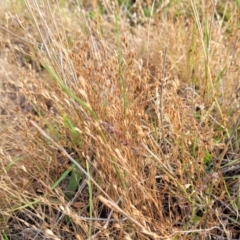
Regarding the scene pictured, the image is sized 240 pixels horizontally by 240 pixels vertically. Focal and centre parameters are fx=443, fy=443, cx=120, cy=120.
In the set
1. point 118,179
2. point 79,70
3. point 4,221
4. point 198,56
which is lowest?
point 4,221

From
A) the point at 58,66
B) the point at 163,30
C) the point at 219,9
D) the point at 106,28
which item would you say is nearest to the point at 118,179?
the point at 58,66

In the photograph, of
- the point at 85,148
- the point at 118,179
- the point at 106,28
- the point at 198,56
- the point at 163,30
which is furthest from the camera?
the point at 106,28

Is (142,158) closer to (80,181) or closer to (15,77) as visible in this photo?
(80,181)

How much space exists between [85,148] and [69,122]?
0.30 ft

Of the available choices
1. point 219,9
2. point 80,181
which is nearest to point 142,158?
point 80,181

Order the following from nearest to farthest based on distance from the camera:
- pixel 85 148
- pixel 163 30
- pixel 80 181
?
pixel 85 148 → pixel 80 181 → pixel 163 30

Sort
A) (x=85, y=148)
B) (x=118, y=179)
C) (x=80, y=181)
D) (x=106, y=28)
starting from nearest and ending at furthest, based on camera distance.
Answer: (x=118, y=179), (x=85, y=148), (x=80, y=181), (x=106, y=28)

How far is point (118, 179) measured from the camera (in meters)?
1.20

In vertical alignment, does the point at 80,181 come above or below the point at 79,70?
below

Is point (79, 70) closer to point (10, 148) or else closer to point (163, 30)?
point (10, 148)

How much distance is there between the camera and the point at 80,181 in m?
1.43

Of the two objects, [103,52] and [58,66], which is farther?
[103,52]

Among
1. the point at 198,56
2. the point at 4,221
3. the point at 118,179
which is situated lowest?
the point at 4,221

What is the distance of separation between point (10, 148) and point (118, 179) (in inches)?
17.3
